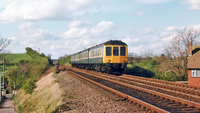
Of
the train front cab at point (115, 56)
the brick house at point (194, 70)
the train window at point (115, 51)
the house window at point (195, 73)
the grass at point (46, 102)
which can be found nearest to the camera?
the grass at point (46, 102)

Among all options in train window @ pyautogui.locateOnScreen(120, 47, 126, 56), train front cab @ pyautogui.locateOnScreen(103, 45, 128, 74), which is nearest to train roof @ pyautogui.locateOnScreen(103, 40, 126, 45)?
train front cab @ pyautogui.locateOnScreen(103, 45, 128, 74)

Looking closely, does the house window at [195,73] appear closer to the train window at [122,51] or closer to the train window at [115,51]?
the train window at [122,51]

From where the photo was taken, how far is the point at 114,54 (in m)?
24.2

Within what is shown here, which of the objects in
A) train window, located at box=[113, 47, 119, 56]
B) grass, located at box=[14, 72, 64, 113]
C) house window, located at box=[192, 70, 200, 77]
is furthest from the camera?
train window, located at box=[113, 47, 119, 56]

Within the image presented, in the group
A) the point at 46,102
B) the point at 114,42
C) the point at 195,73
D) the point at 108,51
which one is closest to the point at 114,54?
the point at 108,51

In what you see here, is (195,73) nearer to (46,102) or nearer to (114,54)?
(114,54)

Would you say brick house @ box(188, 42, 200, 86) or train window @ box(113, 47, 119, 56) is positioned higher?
train window @ box(113, 47, 119, 56)

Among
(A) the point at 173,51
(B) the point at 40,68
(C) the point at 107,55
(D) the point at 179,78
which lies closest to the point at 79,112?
(C) the point at 107,55

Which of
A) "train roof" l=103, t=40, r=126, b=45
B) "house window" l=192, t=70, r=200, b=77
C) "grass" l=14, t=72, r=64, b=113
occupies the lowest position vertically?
"grass" l=14, t=72, r=64, b=113

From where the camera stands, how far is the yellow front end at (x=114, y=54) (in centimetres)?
2408

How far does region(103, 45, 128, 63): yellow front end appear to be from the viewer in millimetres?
24078

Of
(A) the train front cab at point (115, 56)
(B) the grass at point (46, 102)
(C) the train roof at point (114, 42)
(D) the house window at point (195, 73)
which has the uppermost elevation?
(C) the train roof at point (114, 42)

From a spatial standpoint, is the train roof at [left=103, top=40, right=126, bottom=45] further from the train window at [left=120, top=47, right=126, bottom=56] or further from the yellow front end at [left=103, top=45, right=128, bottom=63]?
the train window at [left=120, top=47, right=126, bottom=56]

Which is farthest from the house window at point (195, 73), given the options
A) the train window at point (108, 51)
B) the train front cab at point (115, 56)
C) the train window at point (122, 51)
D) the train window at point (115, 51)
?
the train window at point (108, 51)
